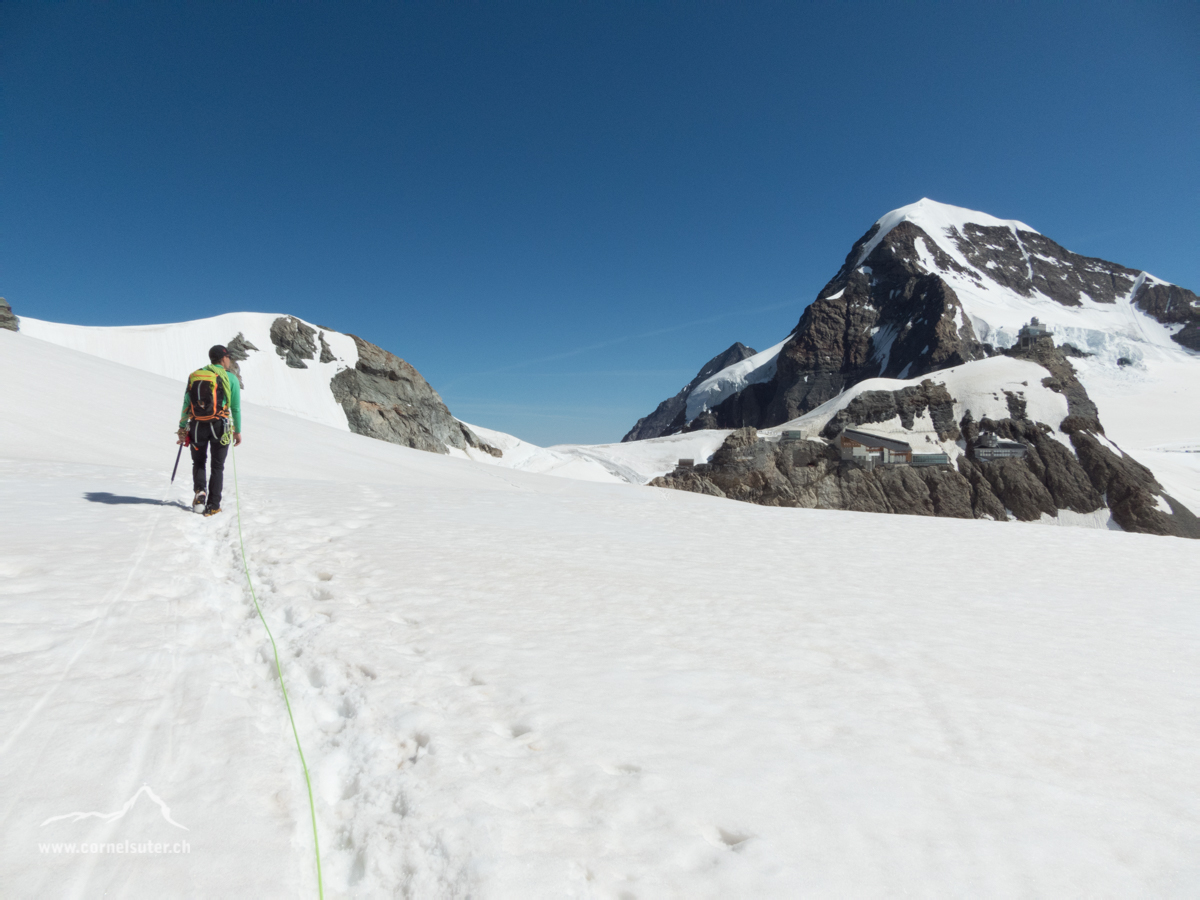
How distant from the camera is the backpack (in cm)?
676

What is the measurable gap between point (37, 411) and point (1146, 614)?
1751cm

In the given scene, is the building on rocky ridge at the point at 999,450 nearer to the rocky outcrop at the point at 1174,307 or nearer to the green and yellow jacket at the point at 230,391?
A: the green and yellow jacket at the point at 230,391

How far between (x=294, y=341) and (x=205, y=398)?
58.7 meters

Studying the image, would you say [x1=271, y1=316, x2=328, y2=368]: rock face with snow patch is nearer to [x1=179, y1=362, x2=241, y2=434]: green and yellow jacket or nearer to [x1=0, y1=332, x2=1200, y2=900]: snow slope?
[x1=179, y1=362, x2=241, y2=434]: green and yellow jacket

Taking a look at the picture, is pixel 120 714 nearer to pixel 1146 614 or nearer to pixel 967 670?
pixel 967 670

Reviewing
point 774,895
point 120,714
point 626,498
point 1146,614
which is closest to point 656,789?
point 774,895

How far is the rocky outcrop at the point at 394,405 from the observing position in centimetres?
5559

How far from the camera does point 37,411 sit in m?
11.0

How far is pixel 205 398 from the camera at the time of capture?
22.2ft

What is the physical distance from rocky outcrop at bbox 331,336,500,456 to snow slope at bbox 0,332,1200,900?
51.8 m

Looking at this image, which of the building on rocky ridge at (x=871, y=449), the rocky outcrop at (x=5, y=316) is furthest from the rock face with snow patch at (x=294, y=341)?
the building on rocky ridge at (x=871, y=449)

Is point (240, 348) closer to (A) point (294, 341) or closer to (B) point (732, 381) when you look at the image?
(A) point (294, 341)

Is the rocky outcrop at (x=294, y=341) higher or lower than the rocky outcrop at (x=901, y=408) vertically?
higher

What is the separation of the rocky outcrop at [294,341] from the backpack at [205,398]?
5670 cm
